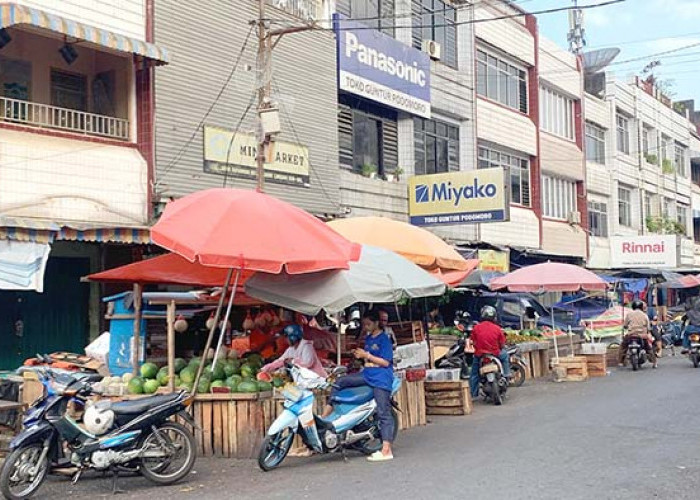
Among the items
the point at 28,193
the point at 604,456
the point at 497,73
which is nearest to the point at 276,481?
the point at 604,456

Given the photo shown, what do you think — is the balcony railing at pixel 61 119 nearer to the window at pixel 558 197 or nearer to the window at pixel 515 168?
the window at pixel 515 168

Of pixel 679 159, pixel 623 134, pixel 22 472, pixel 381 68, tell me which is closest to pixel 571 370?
pixel 381 68

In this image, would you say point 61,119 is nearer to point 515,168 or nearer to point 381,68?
point 381,68

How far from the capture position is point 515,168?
2903cm

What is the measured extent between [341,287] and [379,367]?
105 cm

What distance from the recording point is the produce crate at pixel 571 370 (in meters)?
18.9

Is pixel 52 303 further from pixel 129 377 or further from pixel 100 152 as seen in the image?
pixel 129 377

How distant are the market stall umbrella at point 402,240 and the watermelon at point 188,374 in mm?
3317

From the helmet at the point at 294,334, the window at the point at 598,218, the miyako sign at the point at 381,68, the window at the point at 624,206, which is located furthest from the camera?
the window at the point at 624,206

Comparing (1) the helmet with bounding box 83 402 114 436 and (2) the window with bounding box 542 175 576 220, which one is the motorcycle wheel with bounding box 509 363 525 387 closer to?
(1) the helmet with bounding box 83 402 114 436

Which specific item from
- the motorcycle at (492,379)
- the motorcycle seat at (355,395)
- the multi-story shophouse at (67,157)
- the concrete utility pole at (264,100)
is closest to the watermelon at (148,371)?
the motorcycle seat at (355,395)

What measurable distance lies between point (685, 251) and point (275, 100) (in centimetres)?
3390

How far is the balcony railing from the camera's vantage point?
44.0 ft

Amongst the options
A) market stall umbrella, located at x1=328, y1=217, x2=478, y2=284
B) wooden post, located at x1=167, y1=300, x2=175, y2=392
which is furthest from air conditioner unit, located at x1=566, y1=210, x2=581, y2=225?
wooden post, located at x1=167, y1=300, x2=175, y2=392
